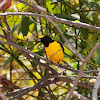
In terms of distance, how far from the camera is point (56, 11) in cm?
306

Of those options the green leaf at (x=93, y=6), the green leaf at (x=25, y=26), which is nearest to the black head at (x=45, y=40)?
the green leaf at (x=25, y=26)

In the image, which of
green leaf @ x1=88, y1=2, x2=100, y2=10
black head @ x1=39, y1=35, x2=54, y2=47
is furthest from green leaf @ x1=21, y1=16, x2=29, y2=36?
green leaf @ x1=88, y1=2, x2=100, y2=10

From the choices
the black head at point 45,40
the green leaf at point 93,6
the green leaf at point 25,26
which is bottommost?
the black head at point 45,40

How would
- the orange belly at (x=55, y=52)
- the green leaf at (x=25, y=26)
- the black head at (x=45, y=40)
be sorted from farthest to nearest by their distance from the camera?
the black head at (x=45, y=40) < the orange belly at (x=55, y=52) < the green leaf at (x=25, y=26)

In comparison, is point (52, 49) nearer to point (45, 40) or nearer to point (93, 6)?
point (45, 40)

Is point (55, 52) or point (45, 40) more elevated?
point (45, 40)

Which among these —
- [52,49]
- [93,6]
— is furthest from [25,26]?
[93,6]

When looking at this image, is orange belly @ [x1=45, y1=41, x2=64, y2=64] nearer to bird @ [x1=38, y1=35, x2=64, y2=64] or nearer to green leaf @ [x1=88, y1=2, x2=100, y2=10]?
bird @ [x1=38, y1=35, x2=64, y2=64]

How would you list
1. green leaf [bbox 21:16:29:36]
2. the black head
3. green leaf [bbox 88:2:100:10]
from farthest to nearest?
1. the black head
2. green leaf [bbox 21:16:29:36]
3. green leaf [bbox 88:2:100:10]

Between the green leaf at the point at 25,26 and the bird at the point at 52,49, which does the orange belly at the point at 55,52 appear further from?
the green leaf at the point at 25,26

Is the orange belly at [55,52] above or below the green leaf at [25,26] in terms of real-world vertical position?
below

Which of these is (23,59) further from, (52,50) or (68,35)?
(68,35)

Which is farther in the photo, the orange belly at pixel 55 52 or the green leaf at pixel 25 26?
the orange belly at pixel 55 52

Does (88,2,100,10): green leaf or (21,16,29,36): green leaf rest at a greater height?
(88,2,100,10): green leaf
